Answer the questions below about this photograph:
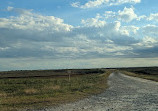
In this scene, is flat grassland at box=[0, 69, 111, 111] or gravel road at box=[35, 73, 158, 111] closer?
gravel road at box=[35, 73, 158, 111]

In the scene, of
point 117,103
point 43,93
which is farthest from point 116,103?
point 43,93

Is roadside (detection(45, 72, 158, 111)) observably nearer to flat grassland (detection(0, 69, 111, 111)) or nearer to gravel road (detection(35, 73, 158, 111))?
gravel road (detection(35, 73, 158, 111))

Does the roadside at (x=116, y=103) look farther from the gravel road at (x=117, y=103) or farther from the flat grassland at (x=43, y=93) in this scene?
the flat grassland at (x=43, y=93)

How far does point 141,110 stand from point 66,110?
4.02 meters

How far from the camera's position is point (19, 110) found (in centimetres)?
1232

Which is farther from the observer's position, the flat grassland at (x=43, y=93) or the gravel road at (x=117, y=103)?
the flat grassland at (x=43, y=93)

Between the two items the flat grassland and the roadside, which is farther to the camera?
the flat grassland

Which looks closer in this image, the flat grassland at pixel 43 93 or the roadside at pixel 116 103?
the roadside at pixel 116 103

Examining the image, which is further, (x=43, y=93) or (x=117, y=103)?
(x=43, y=93)

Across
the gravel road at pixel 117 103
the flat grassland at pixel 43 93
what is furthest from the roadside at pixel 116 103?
the flat grassland at pixel 43 93

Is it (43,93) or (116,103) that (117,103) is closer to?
(116,103)

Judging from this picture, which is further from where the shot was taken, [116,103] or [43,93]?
[43,93]

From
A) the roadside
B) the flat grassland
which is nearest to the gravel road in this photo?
the roadside

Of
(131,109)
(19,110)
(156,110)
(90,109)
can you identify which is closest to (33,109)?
(19,110)
